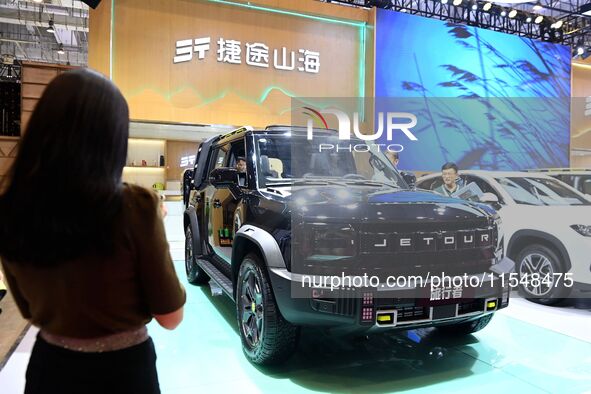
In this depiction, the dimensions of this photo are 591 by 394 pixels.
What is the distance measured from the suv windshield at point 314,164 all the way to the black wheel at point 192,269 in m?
2.00

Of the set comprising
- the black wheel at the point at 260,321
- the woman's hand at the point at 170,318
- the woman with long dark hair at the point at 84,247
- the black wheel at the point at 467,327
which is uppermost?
the woman with long dark hair at the point at 84,247

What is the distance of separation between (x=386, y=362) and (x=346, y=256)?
101 cm

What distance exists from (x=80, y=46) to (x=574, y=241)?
1572 cm

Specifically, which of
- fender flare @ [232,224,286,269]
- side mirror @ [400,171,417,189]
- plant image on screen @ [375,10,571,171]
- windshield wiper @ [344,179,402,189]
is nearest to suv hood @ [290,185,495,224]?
fender flare @ [232,224,286,269]

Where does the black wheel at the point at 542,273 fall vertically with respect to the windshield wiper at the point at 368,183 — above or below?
below

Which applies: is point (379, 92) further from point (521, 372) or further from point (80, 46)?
point (80, 46)

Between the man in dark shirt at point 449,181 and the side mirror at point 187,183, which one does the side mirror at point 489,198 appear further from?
the side mirror at point 187,183

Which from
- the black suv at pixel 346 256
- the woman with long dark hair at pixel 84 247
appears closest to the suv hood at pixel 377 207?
the black suv at pixel 346 256

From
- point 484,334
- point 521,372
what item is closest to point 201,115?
point 484,334

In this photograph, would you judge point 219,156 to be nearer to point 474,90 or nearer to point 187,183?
point 187,183

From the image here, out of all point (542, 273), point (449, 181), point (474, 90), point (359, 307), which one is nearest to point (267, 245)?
point (359, 307)

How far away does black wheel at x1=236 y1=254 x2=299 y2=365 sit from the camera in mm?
2658

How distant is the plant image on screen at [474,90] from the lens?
260 inches

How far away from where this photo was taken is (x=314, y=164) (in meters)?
3.53
